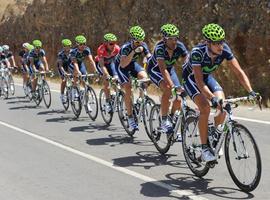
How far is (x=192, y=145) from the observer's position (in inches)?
310

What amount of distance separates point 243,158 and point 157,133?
9.73 feet

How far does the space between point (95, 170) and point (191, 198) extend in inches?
86.3

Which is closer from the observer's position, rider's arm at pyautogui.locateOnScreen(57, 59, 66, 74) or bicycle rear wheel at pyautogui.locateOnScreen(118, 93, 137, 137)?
bicycle rear wheel at pyautogui.locateOnScreen(118, 93, 137, 137)

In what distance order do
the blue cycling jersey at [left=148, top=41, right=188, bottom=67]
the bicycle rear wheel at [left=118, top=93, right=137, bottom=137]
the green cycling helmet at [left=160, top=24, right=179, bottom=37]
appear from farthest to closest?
the bicycle rear wheel at [left=118, top=93, right=137, bottom=137] < the blue cycling jersey at [left=148, top=41, right=188, bottom=67] < the green cycling helmet at [left=160, top=24, right=179, bottom=37]

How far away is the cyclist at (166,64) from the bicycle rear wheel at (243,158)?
1783mm

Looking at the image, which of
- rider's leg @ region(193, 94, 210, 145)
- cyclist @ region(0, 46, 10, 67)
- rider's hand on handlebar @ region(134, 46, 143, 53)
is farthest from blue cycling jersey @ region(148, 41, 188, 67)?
cyclist @ region(0, 46, 10, 67)

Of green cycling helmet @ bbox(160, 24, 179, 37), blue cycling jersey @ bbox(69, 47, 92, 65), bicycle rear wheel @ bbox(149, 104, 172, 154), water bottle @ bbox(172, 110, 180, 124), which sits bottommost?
bicycle rear wheel @ bbox(149, 104, 172, 154)

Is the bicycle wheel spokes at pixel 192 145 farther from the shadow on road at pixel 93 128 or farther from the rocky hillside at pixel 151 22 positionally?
the rocky hillside at pixel 151 22

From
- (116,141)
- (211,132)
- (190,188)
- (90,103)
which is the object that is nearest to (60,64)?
(90,103)

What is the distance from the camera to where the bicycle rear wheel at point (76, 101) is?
14133mm

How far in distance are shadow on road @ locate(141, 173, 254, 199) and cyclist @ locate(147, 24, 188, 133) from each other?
1.39 meters

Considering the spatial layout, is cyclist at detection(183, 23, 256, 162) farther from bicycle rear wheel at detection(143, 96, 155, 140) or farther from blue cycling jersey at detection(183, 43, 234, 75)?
bicycle rear wheel at detection(143, 96, 155, 140)

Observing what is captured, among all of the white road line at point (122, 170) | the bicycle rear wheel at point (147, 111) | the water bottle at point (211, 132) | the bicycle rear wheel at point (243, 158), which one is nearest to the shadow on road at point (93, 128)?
the white road line at point (122, 170)

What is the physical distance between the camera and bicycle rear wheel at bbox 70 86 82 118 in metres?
14.1
